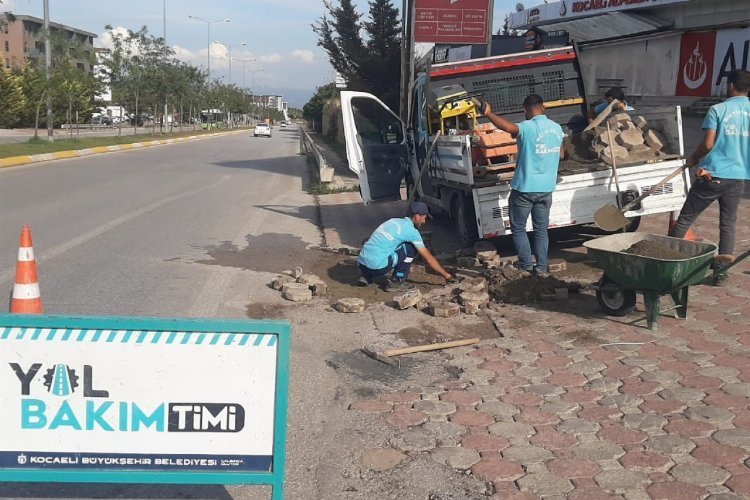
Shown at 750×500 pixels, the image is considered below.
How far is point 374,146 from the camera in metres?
11.3

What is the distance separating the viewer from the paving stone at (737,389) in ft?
14.9

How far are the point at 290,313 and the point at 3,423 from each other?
383 centimetres

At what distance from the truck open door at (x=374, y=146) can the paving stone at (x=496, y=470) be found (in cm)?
751

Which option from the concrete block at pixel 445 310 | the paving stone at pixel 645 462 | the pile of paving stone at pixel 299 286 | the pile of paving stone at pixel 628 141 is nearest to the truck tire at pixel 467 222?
the pile of paving stone at pixel 628 141

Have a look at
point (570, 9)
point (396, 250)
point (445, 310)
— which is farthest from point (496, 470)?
point (570, 9)

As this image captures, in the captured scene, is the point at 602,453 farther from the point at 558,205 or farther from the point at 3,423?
the point at 558,205

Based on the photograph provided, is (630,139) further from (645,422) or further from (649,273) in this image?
(645,422)

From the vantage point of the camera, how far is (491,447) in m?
3.98

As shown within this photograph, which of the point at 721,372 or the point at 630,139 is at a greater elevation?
the point at 630,139

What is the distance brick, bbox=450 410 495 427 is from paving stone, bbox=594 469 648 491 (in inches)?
31.6

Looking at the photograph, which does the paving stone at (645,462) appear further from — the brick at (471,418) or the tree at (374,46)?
the tree at (374,46)

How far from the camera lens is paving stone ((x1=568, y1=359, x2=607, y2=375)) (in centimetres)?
505

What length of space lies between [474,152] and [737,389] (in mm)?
4886

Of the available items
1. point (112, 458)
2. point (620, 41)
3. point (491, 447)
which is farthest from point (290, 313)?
point (620, 41)
